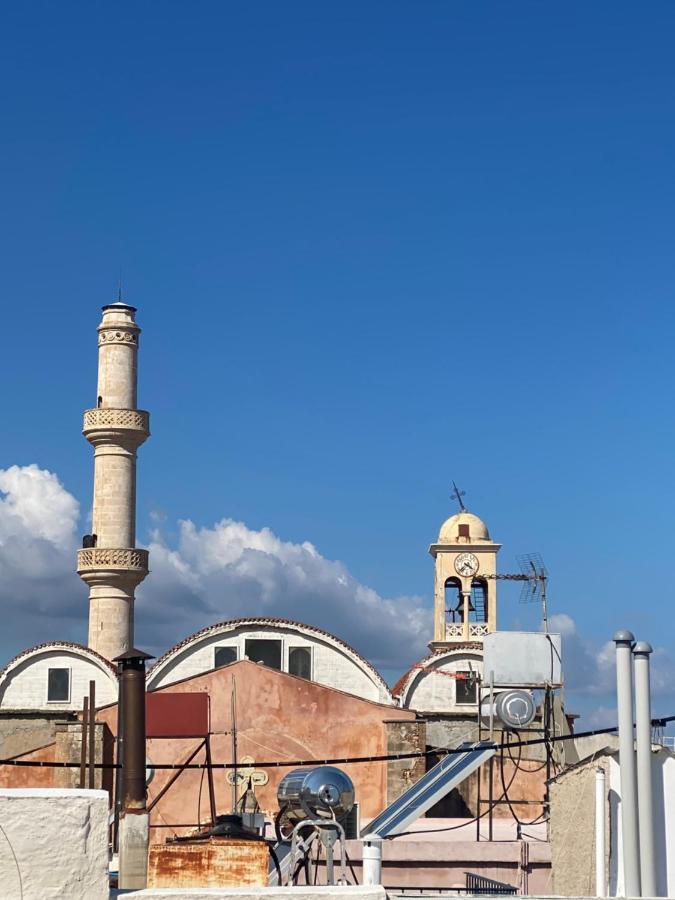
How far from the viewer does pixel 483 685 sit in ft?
95.5

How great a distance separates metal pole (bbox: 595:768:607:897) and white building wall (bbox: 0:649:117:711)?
100ft

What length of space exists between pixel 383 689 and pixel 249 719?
9.49m

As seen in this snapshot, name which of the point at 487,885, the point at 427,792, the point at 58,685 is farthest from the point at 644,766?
the point at 58,685

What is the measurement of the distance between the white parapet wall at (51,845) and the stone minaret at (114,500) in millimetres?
40544

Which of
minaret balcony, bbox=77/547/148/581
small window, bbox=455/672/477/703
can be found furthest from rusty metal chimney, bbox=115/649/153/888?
minaret balcony, bbox=77/547/148/581

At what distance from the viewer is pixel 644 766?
11031 millimetres

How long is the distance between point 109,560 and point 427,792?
26.7 metres

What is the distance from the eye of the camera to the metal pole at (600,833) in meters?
14.2

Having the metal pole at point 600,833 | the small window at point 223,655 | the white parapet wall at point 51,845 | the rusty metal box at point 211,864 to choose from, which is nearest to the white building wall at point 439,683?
the small window at point 223,655

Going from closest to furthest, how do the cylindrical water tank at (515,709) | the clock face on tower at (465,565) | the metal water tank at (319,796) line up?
the metal water tank at (319,796) → the cylindrical water tank at (515,709) → the clock face on tower at (465,565)

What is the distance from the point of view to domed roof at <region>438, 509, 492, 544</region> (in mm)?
56594

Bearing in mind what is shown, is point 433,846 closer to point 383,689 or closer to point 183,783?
point 183,783

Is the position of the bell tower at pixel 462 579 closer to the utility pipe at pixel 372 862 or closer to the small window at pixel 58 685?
the small window at pixel 58 685

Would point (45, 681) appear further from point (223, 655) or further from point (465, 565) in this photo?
point (465, 565)
